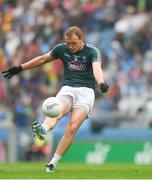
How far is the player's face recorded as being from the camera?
13125mm

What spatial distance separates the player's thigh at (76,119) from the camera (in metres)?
13.0

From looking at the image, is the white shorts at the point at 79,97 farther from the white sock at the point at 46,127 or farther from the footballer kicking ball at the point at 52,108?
the white sock at the point at 46,127

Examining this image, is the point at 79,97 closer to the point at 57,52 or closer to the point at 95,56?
the point at 95,56

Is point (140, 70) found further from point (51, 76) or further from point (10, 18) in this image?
point (10, 18)

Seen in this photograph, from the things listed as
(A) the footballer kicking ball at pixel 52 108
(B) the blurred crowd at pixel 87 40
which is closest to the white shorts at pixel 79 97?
(A) the footballer kicking ball at pixel 52 108

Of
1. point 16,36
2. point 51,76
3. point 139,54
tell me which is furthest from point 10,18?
point 139,54

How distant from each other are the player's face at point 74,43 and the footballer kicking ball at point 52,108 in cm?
93

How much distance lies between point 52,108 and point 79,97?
621 millimetres

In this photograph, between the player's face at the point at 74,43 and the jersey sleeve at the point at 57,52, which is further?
the jersey sleeve at the point at 57,52

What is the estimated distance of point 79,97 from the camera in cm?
1327

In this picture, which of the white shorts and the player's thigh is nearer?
the player's thigh

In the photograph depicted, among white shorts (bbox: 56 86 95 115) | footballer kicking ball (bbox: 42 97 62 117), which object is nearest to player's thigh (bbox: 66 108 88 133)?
white shorts (bbox: 56 86 95 115)

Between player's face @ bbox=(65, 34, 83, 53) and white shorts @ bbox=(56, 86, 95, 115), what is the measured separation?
64cm

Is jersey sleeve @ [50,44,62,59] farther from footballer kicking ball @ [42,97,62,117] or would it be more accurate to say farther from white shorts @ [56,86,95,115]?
footballer kicking ball @ [42,97,62,117]
